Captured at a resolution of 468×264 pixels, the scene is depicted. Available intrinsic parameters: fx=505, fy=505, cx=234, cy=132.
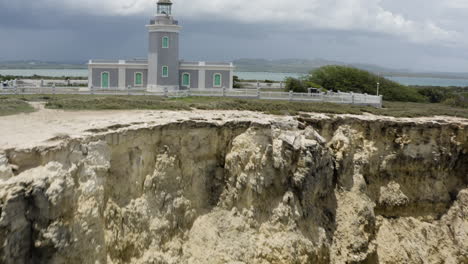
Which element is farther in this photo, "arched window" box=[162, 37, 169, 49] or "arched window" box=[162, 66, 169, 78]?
"arched window" box=[162, 66, 169, 78]

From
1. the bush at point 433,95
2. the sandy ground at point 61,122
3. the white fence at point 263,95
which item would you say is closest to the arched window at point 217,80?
the white fence at point 263,95

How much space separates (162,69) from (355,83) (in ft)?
63.7

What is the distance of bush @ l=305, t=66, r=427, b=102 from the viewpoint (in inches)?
1869

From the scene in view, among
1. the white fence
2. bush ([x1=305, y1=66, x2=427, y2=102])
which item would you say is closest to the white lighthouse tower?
the white fence

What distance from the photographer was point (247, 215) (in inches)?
704

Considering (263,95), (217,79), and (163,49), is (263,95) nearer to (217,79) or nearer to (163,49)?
(217,79)

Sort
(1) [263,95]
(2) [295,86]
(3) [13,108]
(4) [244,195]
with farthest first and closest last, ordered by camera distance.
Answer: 1. (2) [295,86]
2. (1) [263,95]
3. (3) [13,108]
4. (4) [244,195]

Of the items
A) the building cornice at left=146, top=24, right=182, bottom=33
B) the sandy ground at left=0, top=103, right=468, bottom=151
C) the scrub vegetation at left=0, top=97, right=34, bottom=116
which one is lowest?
the sandy ground at left=0, top=103, right=468, bottom=151

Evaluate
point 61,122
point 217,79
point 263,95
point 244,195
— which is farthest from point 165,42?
point 244,195

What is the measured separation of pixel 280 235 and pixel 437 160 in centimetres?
981

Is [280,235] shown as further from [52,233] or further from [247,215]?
[52,233]

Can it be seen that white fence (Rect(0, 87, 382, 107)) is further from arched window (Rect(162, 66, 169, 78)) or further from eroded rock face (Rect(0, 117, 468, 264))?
eroded rock face (Rect(0, 117, 468, 264))

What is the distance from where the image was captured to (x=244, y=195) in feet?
59.0

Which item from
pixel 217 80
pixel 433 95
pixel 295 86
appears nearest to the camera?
pixel 217 80
